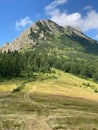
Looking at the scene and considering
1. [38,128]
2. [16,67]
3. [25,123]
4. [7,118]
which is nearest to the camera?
[38,128]

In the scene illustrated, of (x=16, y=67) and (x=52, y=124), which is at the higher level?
(x=16, y=67)

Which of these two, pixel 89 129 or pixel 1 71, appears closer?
pixel 89 129

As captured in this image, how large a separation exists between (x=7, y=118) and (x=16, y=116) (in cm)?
297

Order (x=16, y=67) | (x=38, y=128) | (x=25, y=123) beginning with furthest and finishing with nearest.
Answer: (x=16, y=67) < (x=25, y=123) < (x=38, y=128)

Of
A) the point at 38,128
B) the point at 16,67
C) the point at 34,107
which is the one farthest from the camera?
the point at 16,67

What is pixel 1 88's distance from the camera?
134m

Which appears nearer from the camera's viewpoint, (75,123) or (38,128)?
(38,128)

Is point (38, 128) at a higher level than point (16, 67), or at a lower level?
lower

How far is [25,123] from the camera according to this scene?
57562 mm

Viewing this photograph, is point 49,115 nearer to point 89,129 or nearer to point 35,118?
point 35,118

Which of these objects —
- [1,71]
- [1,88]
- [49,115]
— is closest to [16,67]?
[1,71]

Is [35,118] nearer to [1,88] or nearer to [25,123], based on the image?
[25,123]

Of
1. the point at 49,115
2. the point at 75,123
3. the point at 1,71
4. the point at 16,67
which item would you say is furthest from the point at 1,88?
the point at 75,123

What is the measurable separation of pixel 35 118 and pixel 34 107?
17.7m
